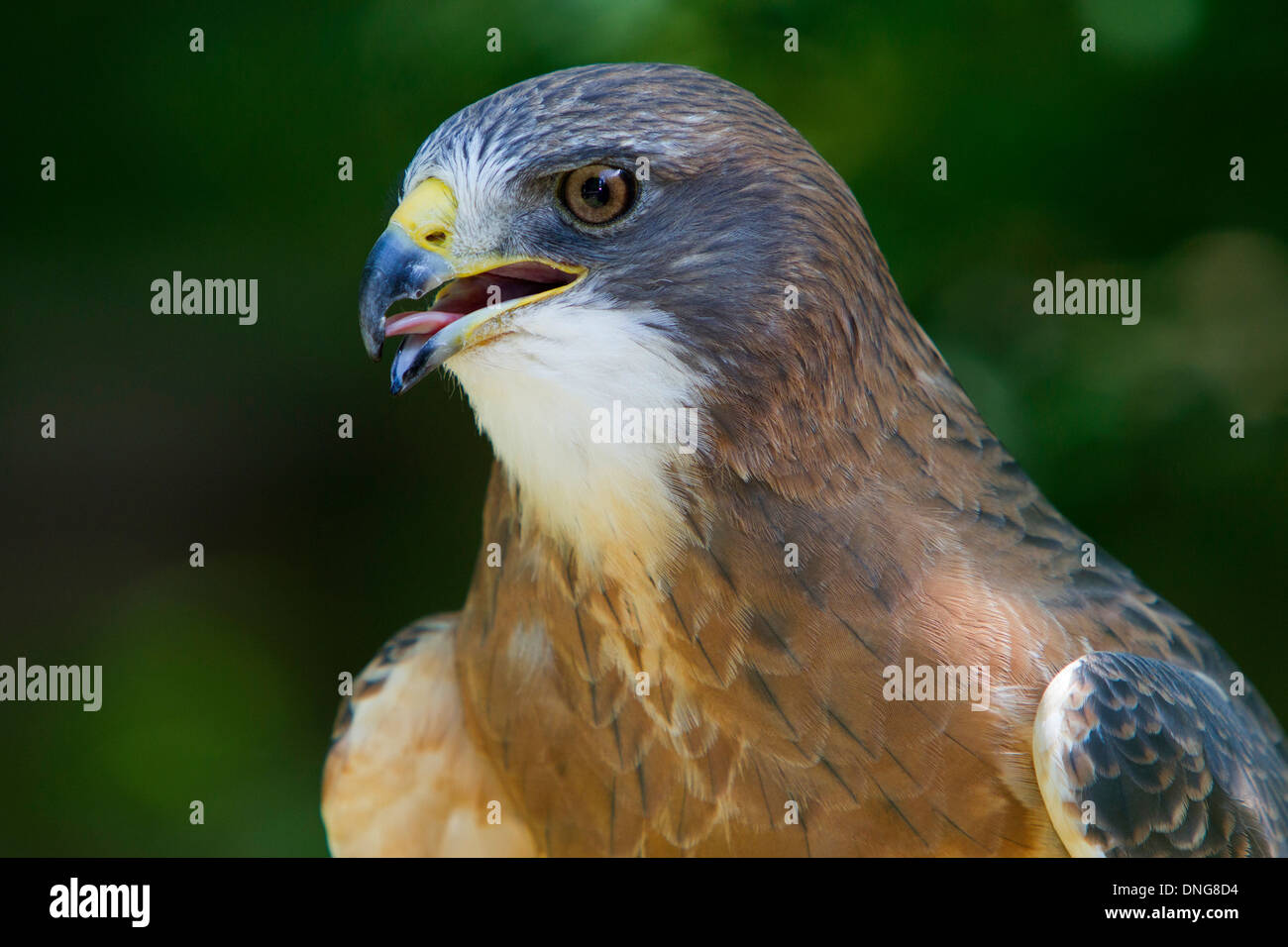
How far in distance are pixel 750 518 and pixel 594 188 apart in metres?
0.76

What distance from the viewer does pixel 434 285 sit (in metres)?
2.59

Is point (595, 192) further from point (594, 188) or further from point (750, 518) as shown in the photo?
point (750, 518)

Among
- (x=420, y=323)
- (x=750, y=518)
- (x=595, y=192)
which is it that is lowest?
(x=750, y=518)

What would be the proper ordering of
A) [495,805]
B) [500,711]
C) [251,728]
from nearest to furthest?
[500,711], [495,805], [251,728]

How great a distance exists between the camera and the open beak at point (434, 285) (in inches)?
99.2

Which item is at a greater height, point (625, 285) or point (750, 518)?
point (625, 285)

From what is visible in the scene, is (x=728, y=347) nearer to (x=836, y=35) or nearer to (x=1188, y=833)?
(x=1188, y=833)

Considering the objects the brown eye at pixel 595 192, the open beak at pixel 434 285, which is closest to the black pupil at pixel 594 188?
the brown eye at pixel 595 192

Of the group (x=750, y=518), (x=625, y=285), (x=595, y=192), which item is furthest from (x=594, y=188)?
(x=750, y=518)

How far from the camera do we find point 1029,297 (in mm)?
4273

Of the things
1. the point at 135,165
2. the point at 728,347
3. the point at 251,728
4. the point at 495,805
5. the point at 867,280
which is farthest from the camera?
the point at 251,728

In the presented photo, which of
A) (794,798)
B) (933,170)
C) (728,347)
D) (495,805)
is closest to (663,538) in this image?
(728,347)

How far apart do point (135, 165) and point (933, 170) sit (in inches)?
112

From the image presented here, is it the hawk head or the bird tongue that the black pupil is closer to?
the hawk head
